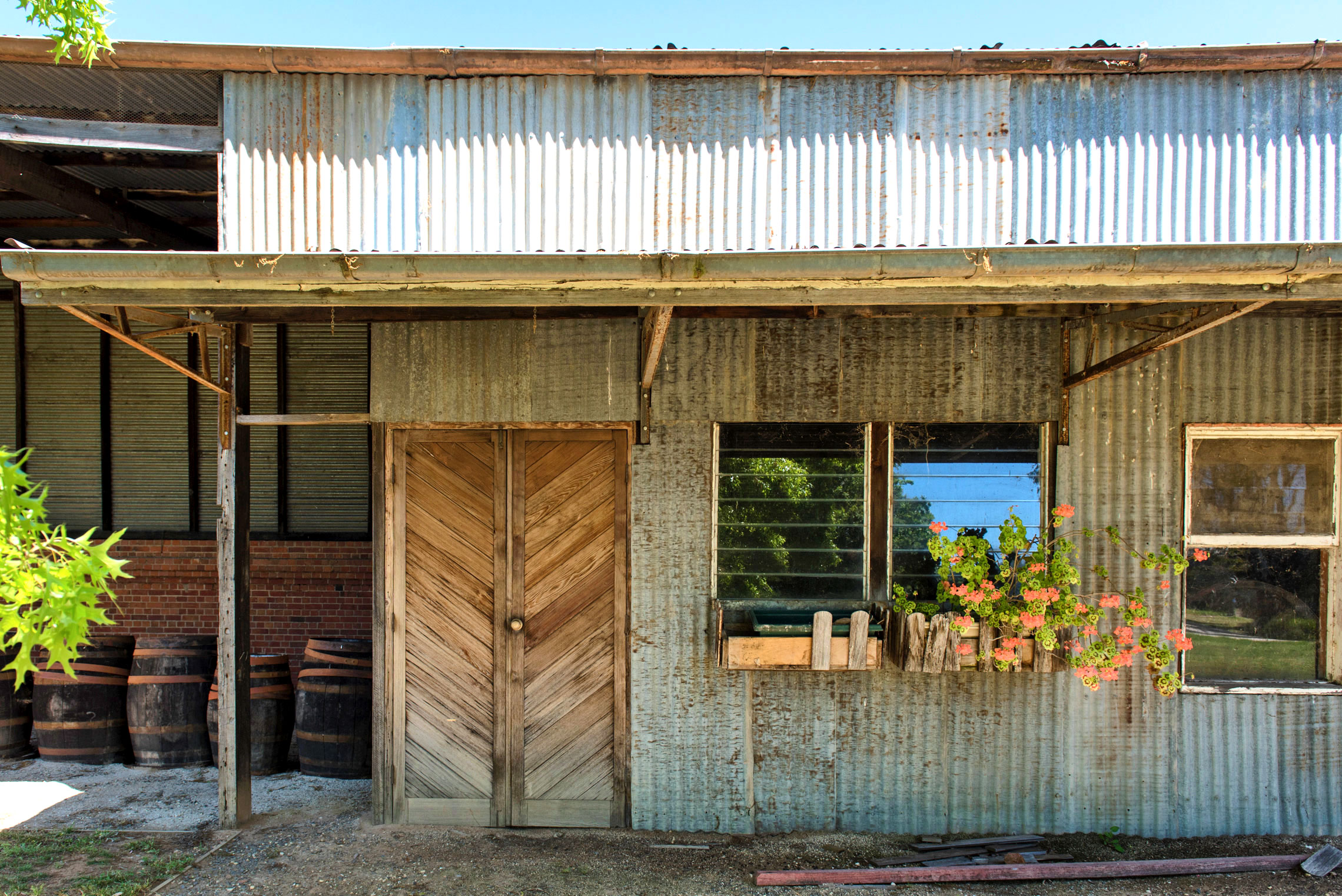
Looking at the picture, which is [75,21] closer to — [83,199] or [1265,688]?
[83,199]

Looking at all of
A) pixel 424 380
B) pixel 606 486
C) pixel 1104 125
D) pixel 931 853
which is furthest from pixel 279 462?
pixel 1104 125

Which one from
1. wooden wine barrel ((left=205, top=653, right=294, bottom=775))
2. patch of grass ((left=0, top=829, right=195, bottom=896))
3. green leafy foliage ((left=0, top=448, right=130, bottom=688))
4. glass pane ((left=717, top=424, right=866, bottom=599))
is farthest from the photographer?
wooden wine barrel ((left=205, top=653, right=294, bottom=775))

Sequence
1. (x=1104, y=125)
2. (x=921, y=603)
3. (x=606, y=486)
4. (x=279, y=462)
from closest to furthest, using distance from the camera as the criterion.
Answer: (x=1104, y=125) < (x=921, y=603) < (x=606, y=486) < (x=279, y=462)

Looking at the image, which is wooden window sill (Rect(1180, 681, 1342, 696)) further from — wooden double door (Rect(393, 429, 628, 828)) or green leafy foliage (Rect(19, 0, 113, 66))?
green leafy foliage (Rect(19, 0, 113, 66))

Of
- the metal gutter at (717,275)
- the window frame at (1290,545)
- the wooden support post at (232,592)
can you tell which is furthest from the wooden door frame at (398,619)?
the window frame at (1290,545)

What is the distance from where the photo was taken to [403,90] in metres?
4.33

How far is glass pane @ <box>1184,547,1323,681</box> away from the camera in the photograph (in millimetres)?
4746

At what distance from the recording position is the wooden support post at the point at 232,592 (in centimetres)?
480

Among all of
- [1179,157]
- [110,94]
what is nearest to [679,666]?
[1179,157]

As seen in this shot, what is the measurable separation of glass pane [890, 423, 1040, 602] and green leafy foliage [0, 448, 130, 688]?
12.7 ft

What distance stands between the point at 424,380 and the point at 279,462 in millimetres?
2515

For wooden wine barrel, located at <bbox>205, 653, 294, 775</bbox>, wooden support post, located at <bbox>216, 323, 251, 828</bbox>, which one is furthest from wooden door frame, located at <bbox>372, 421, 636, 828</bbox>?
wooden wine barrel, located at <bbox>205, 653, 294, 775</bbox>

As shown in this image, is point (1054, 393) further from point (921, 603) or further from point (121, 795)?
point (121, 795)

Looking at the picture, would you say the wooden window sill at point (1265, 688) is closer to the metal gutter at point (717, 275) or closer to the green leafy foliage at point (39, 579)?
the metal gutter at point (717, 275)
